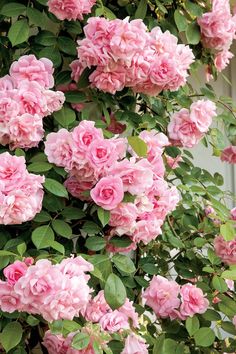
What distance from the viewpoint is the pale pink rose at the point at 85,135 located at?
126 centimetres

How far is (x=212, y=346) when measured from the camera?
1433 mm

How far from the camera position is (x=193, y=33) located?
1599 mm

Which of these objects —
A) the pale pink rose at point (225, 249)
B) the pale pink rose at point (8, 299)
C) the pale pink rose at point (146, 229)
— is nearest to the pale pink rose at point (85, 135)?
the pale pink rose at point (146, 229)

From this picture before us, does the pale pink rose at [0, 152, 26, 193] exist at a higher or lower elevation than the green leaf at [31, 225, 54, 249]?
higher

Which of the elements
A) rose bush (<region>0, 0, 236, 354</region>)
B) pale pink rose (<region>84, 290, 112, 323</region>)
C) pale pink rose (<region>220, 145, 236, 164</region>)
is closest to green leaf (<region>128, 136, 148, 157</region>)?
rose bush (<region>0, 0, 236, 354</region>)

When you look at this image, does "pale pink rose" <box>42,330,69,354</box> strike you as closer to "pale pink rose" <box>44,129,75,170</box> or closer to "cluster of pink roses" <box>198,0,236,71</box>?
"pale pink rose" <box>44,129,75,170</box>

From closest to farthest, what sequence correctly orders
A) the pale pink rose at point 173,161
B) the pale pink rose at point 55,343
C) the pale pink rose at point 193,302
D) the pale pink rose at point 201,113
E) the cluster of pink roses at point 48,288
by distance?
the cluster of pink roses at point 48,288 < the pale pink rose at point 55,343 < the pale pink rose at point 193,302 < the pale pink rose at point 201,113 < the pale pink rose at point 173,161

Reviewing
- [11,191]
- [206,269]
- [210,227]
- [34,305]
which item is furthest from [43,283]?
[210,227]

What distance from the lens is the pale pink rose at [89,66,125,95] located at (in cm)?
138

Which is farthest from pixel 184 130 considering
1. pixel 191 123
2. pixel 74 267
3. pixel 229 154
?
pixel 74 267

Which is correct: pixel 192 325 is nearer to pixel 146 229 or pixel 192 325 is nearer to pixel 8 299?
pixel 146 229

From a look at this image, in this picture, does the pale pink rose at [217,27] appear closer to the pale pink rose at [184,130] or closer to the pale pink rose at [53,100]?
the pale pink rose at [184,130]

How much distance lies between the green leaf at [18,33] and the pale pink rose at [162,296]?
624 millimetres

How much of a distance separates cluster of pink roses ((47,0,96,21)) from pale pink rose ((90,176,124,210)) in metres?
0.42
